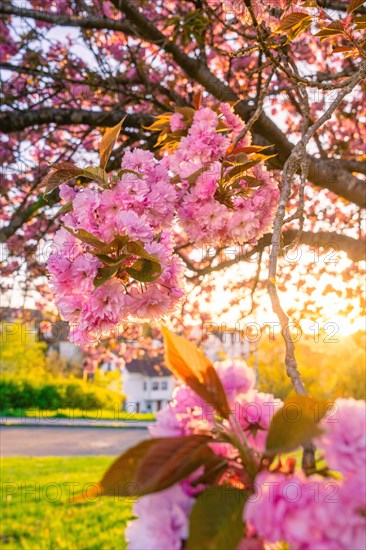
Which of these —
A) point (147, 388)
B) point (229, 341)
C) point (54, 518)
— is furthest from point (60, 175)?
point (147, 388)

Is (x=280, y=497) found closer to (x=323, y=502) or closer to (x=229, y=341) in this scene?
(x=323, y=502)

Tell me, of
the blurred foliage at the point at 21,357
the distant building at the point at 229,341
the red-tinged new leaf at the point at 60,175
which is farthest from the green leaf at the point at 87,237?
the blurred foliage at the point at 21,357

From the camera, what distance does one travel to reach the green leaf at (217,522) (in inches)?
22.4

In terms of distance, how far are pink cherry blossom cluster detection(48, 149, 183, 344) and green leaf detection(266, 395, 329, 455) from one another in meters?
0.67

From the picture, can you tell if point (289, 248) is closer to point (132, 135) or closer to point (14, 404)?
point (132, 135)

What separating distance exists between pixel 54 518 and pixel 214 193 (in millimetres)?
4763

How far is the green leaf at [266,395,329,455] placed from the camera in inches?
22.5

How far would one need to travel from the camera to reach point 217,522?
1.90 feet

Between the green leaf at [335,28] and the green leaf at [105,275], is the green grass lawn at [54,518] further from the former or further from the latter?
the green leaf at [335,28]

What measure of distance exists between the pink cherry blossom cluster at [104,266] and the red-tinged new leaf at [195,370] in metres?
0.52

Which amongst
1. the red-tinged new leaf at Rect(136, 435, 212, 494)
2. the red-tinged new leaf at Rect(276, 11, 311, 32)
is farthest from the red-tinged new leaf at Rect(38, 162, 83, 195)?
the red-tinged new leaf at Rect(136, 435, 212, 494)

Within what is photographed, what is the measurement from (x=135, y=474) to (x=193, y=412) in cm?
19

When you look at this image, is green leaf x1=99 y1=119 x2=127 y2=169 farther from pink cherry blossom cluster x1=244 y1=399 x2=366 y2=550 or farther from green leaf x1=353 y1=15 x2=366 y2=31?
pink cherry blossom cluster x1=244 y1=399 x2=366 y2=550

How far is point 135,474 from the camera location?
58 cm
